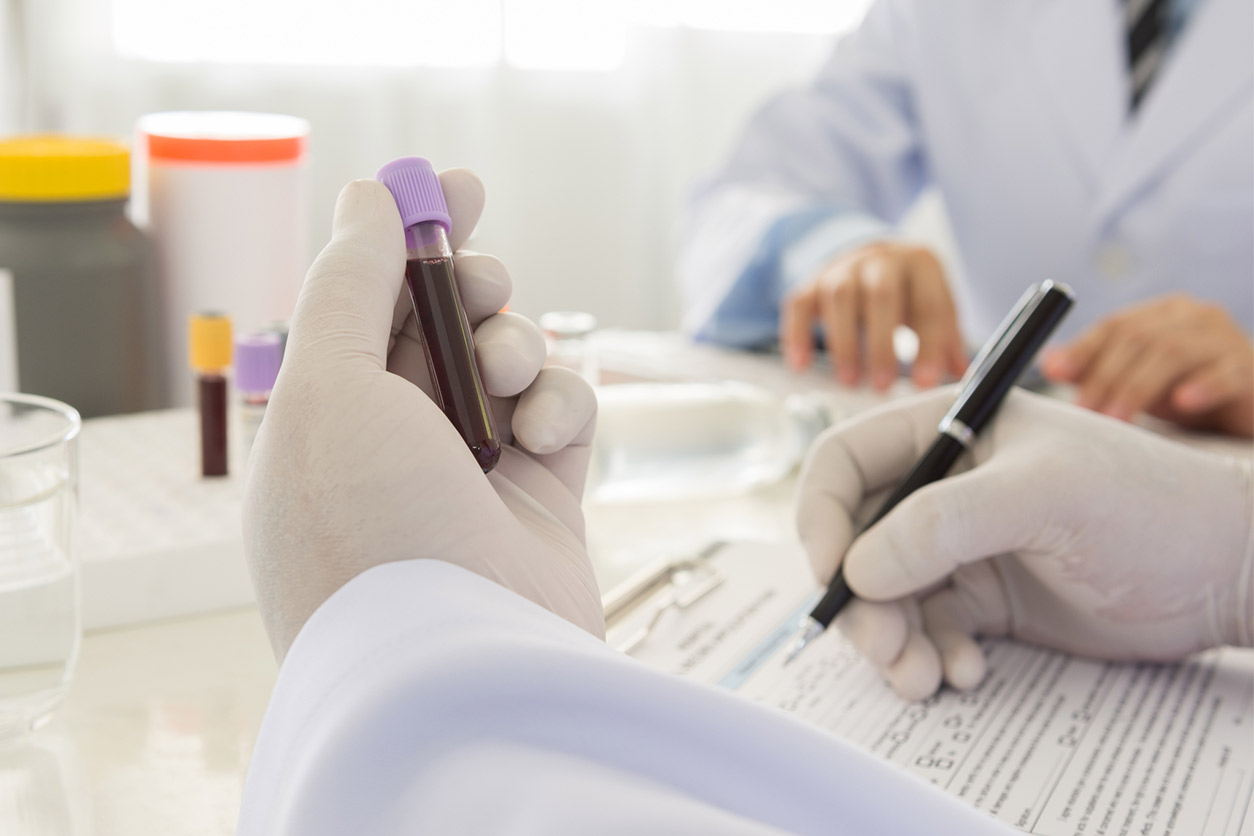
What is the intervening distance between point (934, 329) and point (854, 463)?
41 centimetres

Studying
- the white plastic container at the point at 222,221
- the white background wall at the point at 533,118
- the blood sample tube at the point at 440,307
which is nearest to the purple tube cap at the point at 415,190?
the blood sample tube at the point at 440,307

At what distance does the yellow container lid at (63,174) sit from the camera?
68 centimetres

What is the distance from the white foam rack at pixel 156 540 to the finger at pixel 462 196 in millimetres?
194

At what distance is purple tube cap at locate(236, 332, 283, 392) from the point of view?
1.85 feet

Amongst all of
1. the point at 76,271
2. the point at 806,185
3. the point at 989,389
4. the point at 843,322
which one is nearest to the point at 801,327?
the point at 843,322

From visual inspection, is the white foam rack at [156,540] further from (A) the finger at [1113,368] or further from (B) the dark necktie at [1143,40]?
(B) the dark necktie at [1143,40]

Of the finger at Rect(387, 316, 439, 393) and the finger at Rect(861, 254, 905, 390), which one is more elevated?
the finger at Rect(387, 316, 439, 393)

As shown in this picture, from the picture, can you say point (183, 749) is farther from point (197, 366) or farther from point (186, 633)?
point (197, 366)

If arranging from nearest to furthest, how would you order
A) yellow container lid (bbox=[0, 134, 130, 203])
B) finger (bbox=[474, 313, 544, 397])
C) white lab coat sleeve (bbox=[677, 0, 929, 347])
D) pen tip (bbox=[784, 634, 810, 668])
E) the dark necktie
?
1. finger (bbox=[474, 313, 544, 397])
2. pen tip (bbox=[784, 634, 810, 668])
3. yellow container lid (bbox=[0, 134, 130, 203])
4. white lab coat sleeve (bbox=[677, 0, 929, 347])
5. the dark necktie

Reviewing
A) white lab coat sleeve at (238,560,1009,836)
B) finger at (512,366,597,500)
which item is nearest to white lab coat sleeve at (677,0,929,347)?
finger at (512,366,597,500)

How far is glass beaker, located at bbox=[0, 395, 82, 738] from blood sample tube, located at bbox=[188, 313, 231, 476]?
0.19m

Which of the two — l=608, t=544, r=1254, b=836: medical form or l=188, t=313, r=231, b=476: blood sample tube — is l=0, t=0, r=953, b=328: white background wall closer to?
l=188, t=313, r=231, b=476: blood sample tube

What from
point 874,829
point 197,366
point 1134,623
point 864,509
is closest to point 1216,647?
point 1134,623

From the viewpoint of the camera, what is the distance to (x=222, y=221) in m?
0.77
